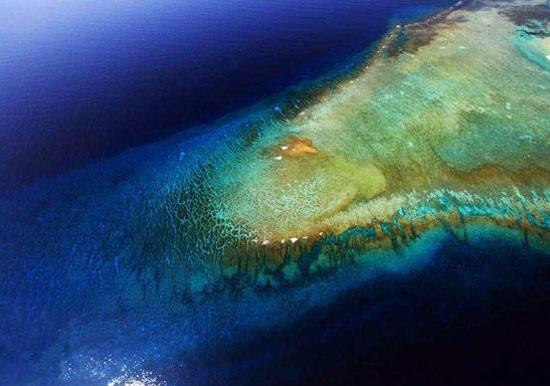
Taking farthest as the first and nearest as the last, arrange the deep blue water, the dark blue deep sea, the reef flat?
the deep blue water
the reef flat
the dark blue deep sea

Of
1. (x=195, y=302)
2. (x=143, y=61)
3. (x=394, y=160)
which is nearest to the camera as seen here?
(x=195, y=302)

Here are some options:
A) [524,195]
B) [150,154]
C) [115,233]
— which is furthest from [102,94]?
[524,195]

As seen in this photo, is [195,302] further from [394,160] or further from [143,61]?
[143,61]

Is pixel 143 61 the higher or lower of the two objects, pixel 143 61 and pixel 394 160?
the higher

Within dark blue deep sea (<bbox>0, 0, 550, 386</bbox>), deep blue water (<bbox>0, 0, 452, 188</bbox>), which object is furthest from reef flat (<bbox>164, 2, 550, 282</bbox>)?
deep blue water (<bbox>0, 0, 452, 188</bbox>)

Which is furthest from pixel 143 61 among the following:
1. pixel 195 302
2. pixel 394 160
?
pixel 195 302

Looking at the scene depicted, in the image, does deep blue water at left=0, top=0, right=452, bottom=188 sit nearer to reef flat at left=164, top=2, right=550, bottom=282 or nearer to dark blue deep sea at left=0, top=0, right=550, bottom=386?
dark blue deep sea at left=0, top=0, right=550, bottom=386

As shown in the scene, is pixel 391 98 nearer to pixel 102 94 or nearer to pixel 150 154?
pixel 150 154

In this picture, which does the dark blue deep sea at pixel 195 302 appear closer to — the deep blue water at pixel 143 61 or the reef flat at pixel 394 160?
the deep blue water at pixel 143 61
